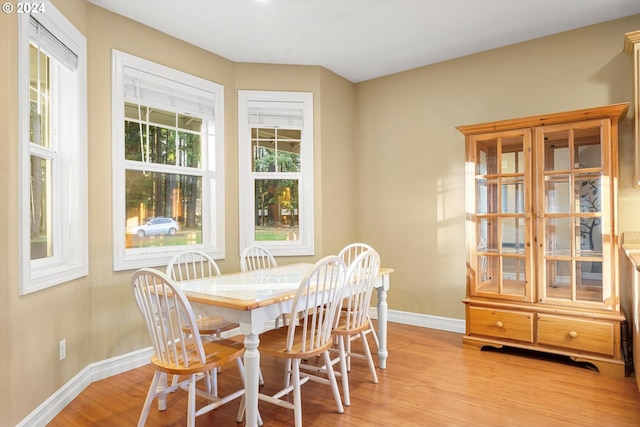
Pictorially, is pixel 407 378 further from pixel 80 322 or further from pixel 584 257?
pixel 80 322

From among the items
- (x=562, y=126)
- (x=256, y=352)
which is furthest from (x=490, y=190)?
(x=256, y=352)

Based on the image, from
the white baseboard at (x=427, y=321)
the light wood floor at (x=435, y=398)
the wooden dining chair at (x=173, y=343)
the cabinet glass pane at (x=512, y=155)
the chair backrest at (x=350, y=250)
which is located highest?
the cabinet glass pane at (x=512, y=155)

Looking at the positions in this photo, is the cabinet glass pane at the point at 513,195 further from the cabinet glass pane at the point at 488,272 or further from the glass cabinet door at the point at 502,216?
the cabinet glass pane at the point at 488,272

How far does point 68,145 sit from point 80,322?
49.3 inches

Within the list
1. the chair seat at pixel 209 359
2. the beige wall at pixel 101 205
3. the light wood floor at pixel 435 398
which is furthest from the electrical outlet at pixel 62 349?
the chair seat at pixel 209 359

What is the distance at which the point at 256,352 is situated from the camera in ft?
6.53

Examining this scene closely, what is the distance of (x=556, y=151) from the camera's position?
313 cm

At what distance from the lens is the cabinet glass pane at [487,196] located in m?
3.41

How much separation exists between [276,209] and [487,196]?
6.87 ft

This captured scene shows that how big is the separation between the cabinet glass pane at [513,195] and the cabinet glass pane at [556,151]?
237 mm

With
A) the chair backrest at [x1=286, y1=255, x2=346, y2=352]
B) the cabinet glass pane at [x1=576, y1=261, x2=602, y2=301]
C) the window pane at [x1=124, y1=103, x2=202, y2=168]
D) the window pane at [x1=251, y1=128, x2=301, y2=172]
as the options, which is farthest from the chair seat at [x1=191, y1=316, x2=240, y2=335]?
the cabinet glass pane at [x1=576, y1=261, x2=602, y2=301]

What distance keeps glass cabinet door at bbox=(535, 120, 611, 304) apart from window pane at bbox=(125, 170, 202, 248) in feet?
9.99

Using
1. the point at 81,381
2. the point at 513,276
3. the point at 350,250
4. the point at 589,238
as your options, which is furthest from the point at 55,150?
the point at 589,238

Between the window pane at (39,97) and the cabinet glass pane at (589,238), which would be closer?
the window pane at (39,97)
